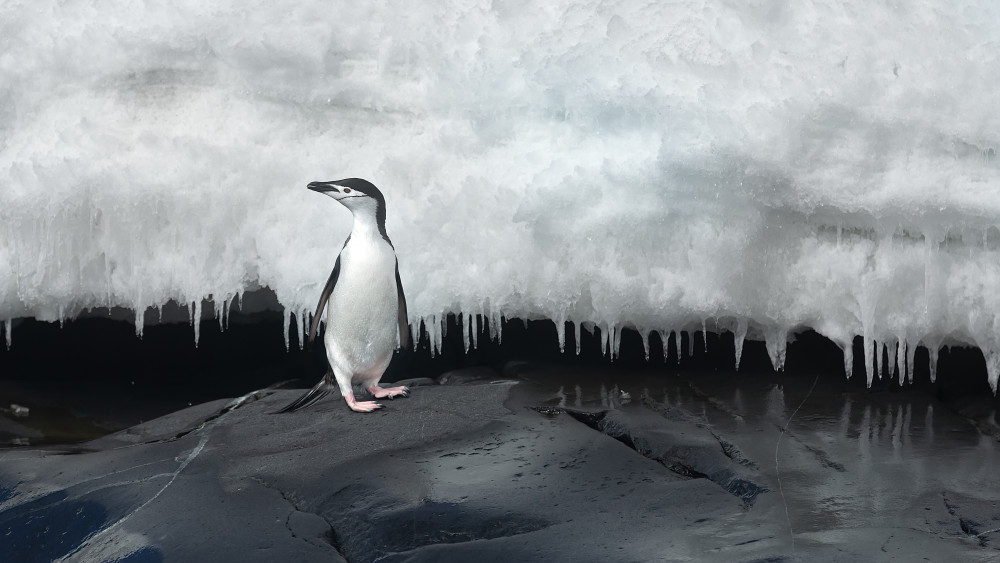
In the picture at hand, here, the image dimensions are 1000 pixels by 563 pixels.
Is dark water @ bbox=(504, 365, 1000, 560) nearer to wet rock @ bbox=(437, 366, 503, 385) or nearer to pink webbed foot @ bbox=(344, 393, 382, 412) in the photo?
wet rock @ bbox=(437, 366, 503, 385)

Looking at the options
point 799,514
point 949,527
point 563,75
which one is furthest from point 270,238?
point 949,527

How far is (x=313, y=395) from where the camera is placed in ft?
12.3

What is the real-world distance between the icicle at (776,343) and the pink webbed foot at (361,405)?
1.72 meters

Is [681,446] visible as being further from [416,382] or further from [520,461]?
[416,382]

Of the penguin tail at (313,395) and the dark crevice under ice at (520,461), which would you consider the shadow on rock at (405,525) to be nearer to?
the dark crevice under ice at (520,461)

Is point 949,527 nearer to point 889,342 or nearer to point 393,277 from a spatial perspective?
point 889,342

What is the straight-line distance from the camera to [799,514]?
8.63 ft

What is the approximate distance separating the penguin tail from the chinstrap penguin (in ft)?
0.28

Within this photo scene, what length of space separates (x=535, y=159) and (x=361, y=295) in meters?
1.12

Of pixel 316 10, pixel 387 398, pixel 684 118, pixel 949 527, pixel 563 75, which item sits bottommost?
pixel 949 527

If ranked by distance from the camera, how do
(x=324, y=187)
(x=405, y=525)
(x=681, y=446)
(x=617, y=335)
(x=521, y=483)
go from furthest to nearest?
(x=617, y=335)
(x=324, y=187)
(x=681, y=446)
(x=521, y=483)
(x=405, y=525)

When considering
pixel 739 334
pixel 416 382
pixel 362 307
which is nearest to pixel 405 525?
pixel 362 307

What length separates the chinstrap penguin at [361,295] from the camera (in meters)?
3.47

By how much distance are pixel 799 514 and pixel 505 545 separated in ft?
2.86
